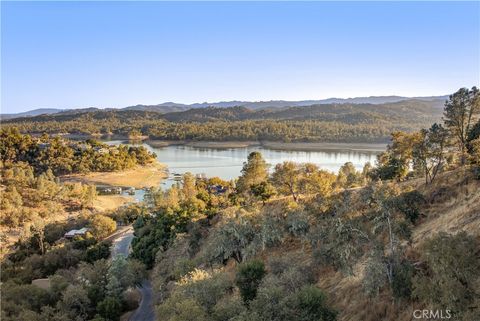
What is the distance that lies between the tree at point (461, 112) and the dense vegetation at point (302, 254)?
3.4 inches

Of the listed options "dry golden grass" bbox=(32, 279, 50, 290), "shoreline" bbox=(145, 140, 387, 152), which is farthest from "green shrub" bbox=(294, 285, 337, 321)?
"shoreline" bbox=(145, 140, 387, 152)

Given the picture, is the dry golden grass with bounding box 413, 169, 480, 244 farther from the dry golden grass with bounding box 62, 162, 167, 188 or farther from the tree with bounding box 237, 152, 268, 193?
the dry golden grass with bounding box 62, 162, 167, 188

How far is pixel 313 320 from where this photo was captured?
1153 centimetres

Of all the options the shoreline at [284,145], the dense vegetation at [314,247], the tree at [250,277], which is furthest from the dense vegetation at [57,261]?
the shoreline at [284,145]

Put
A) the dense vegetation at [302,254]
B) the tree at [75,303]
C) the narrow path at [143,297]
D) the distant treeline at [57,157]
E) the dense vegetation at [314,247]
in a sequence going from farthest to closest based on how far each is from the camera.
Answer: the distant treeline at [57,157] < the narrow path at [143,297] < the tree at [75,303] < the dense vegetation at [302,254] < the dense vegetation at [314,247]

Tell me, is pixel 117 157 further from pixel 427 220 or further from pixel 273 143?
pixel 427 220

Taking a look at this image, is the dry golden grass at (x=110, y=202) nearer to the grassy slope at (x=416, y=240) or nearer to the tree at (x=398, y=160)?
the tree at (x=398, y=160)

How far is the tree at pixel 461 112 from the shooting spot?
25.6m

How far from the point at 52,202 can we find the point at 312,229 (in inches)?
1784

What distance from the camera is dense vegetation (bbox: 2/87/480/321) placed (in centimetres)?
1173

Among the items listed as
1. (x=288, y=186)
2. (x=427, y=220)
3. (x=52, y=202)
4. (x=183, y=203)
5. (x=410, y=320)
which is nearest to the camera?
(x=410, y=320)

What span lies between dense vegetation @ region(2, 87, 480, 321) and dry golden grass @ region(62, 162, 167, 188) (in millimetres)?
36339

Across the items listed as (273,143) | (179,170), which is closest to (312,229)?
(179,170)

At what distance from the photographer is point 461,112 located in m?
26.1
